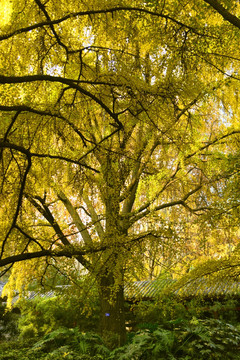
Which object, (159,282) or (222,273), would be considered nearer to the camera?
(222,273)

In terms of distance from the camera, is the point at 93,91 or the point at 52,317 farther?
the point at 52,317

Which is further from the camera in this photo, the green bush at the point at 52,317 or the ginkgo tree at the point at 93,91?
the green bush at the point at 52,317

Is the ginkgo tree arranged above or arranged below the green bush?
above

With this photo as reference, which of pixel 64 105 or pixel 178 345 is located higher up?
pixel 64 105

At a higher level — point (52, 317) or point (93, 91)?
point (93, 91)

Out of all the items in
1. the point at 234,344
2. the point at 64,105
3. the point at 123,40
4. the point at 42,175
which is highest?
the point at 123,40

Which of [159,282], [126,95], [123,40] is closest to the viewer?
[126,95]

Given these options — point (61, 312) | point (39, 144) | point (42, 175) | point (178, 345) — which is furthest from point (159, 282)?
point (39, 144)

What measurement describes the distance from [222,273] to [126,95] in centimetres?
243

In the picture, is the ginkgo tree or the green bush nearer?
the ginkgo tree

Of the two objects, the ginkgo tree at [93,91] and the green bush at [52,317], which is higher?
the ginkgo tree at [93,91]

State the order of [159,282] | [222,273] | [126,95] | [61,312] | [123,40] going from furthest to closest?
[159,282] → [61,312] → [123,40] → [222,273] → [126,95]

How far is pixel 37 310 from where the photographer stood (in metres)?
9.56

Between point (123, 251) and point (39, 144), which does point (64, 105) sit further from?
point (123, 251)
